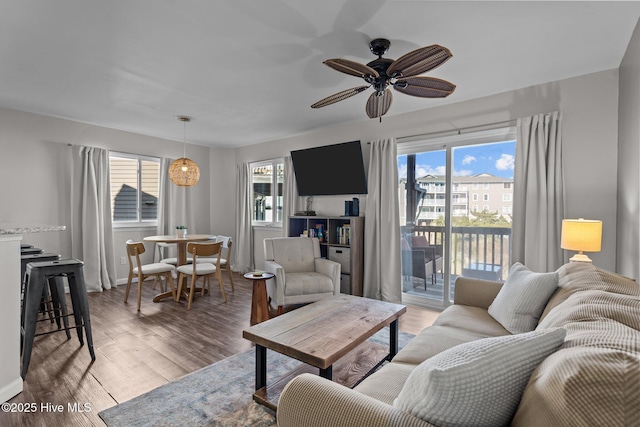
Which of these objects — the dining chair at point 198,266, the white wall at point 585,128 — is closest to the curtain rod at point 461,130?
the white wall at point 585,128

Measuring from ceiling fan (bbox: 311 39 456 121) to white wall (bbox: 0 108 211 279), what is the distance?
3894mm

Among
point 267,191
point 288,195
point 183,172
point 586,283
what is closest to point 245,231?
point 267,191

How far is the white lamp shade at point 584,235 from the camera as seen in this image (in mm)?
2389

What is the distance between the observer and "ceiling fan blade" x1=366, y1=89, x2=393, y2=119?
8.31 feet

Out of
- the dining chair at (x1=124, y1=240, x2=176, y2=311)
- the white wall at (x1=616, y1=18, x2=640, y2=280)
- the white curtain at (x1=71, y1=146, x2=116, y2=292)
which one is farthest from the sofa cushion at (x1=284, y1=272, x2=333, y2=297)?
the white curtain at (x1=71, y1=146, x2=116, y2=292)

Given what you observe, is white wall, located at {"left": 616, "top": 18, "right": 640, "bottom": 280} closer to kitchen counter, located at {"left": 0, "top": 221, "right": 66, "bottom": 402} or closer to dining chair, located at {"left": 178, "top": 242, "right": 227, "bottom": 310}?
dining chair, located at {"left": 178, "top": 242, "right": 227, "bottom": 310}

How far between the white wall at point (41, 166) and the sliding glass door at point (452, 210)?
4.58 metres

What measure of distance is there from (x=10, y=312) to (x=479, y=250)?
416cm

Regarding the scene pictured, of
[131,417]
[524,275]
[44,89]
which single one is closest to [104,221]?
[44,89]

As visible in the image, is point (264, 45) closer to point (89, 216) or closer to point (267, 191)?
point (267, 191)

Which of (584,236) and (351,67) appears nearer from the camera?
(351,67)

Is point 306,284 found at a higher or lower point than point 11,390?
higher

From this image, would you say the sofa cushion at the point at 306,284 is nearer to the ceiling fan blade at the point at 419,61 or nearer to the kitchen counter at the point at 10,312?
the kitchen counter at the point at 10,312

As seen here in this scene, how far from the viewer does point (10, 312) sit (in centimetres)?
196
